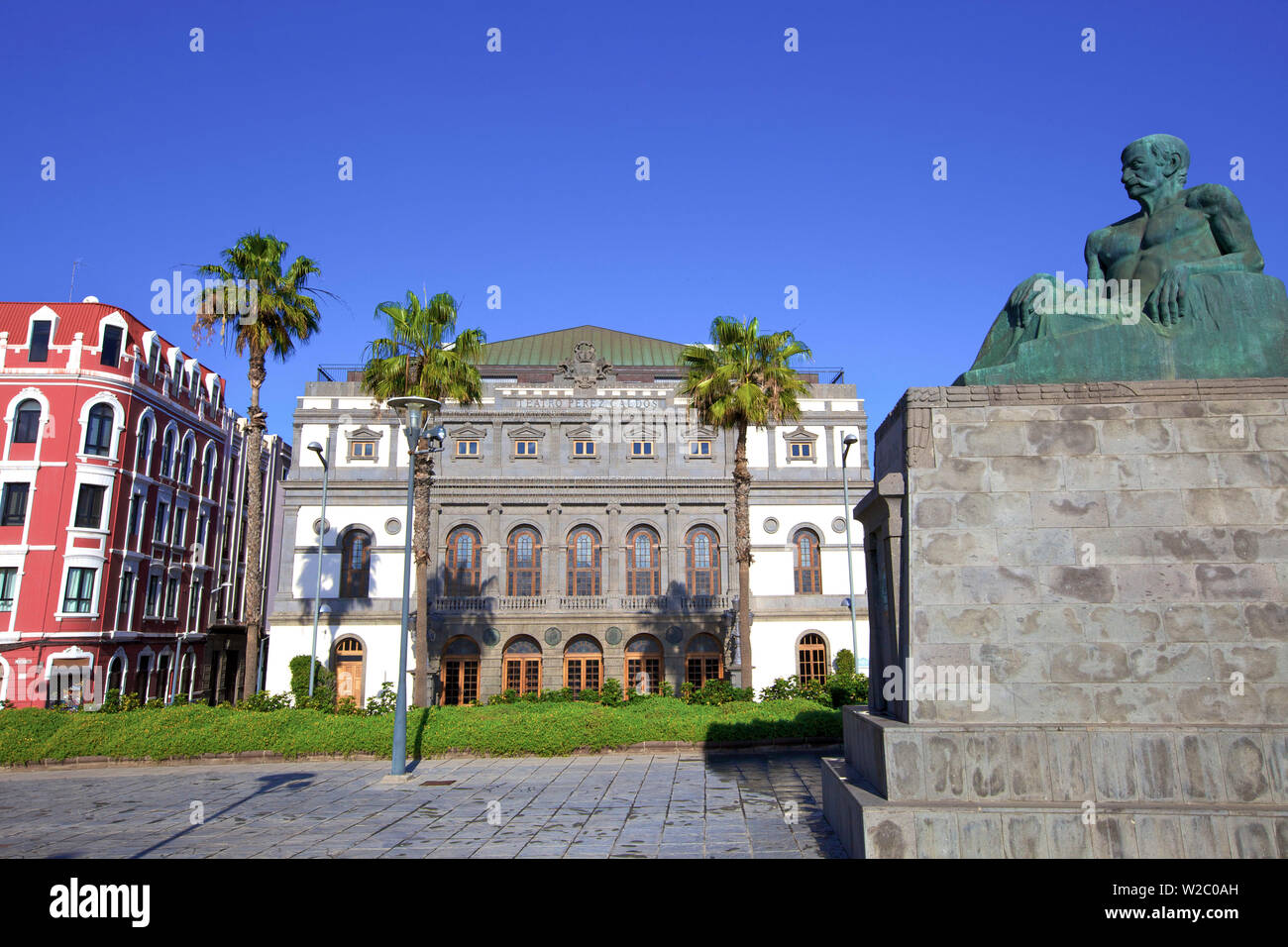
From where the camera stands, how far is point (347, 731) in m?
19.9

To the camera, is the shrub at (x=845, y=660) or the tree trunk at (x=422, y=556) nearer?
the tree trunk at (x=422, y=556)

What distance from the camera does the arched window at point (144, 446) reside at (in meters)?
37.2

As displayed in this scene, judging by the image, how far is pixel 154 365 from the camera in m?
38.6

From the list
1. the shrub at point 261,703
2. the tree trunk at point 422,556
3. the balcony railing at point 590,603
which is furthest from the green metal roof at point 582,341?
the shrub at point 261,703

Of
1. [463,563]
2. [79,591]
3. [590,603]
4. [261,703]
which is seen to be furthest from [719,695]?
[79,591]

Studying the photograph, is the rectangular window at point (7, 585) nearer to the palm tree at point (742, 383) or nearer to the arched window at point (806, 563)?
the palm tree at point (742, 383)

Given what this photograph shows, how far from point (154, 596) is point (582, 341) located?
79.4ft

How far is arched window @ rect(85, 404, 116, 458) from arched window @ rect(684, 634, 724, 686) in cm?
2575

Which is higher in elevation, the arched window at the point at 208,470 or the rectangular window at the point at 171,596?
the arched window at the point at 208,470

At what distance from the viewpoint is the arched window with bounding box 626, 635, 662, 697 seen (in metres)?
37.2

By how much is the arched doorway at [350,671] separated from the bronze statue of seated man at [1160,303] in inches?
1294
